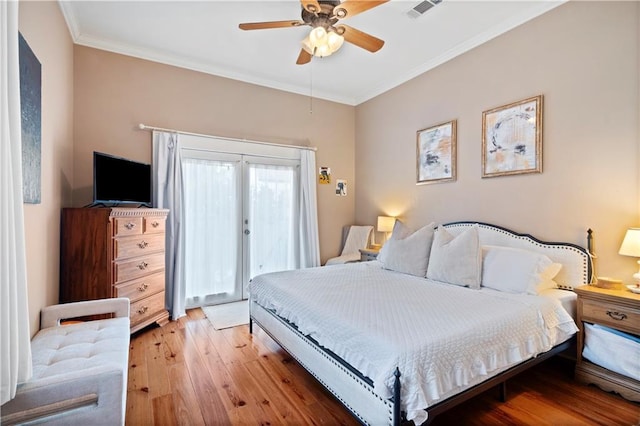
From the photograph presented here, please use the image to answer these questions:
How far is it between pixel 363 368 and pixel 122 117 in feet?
11.5

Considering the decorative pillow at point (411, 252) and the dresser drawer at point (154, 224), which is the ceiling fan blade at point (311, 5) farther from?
the dresser drawer at point (154, 224)

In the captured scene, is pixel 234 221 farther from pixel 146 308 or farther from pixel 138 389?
pixel 138 389

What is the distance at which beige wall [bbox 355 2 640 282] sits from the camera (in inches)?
88.4

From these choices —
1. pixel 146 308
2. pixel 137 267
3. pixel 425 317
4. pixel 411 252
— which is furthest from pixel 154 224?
pixel 425 317

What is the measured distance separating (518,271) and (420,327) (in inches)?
50.0

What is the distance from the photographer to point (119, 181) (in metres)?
2.94

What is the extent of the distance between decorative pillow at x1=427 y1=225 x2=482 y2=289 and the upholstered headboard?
505 millimetres

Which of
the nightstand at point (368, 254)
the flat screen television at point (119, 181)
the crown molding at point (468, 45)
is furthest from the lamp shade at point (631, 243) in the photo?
the flat screen television at point (119, 181)

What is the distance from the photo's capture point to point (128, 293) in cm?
279

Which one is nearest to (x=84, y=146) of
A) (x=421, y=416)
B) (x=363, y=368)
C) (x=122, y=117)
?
(x=122, y=117)

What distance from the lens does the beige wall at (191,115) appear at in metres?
3.18

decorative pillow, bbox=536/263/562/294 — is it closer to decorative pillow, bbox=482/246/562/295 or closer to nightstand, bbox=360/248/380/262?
decorative pillow, bbox=482/246/562/295

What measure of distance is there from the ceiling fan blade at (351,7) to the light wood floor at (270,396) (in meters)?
2.59

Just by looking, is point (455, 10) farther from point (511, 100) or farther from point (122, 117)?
point (122, 117)
